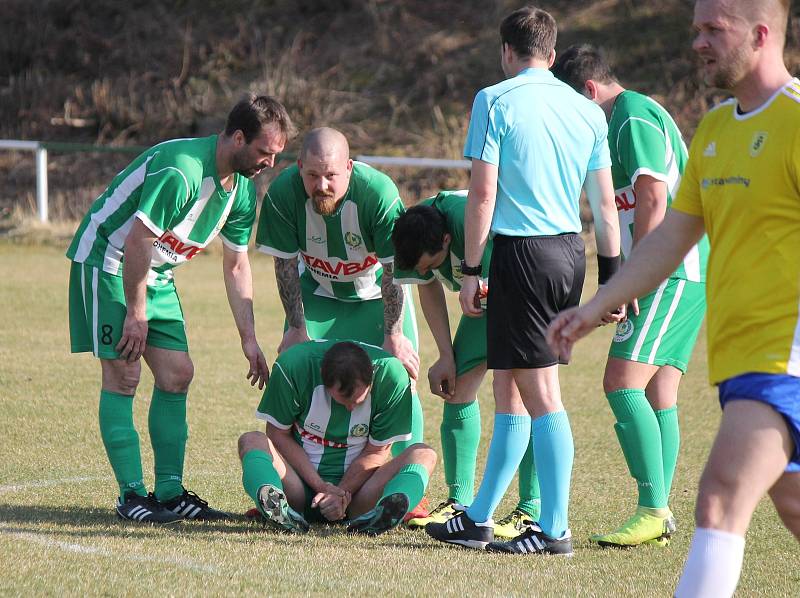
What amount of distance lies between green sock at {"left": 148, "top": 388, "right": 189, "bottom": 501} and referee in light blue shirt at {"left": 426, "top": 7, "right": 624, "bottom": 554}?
1.37 meters

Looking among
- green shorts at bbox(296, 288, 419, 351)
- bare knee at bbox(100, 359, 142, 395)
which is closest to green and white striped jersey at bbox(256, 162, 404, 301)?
green shorts at bbox(296, 288, 419, 351)

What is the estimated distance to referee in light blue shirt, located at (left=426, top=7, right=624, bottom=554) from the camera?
16.1 ft

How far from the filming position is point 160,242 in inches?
227

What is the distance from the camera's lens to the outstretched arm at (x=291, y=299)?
20.4ft

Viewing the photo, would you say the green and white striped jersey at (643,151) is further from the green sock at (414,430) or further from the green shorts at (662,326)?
the green sock at (414,430)

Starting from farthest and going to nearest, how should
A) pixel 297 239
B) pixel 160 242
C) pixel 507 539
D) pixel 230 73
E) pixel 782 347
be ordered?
pixel 230 73 → pixel 297 239 → pixel 160 242 → pixel 507 539 → pixel 782 347

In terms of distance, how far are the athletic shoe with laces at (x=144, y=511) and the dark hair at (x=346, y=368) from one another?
963mm

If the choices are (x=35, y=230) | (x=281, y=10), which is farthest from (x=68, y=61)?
(x=35, y=230)

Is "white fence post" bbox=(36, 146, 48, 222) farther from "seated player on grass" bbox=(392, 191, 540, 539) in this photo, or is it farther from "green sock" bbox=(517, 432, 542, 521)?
"green sock" bbox=(517, 432, 542, 521)

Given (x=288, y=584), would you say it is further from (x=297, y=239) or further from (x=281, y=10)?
(x=281, y=10)

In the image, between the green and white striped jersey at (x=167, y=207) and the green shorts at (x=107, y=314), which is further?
the green shorts at (x=107, y=314)

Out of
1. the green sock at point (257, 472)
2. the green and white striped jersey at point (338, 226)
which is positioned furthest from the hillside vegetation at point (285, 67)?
the green sock at point (257, 472)

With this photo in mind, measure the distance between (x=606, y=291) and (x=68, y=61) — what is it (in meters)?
24.4

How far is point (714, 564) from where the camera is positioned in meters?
3.30
